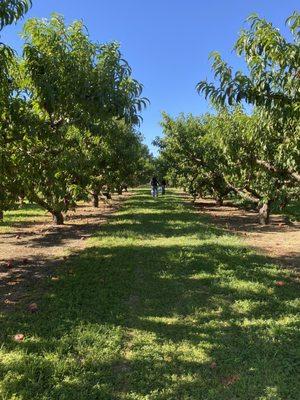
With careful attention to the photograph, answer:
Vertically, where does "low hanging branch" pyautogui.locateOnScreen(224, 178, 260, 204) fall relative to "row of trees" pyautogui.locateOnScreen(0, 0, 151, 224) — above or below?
below

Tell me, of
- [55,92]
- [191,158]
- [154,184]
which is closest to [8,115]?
[55,92]

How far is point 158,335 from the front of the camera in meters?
5.73

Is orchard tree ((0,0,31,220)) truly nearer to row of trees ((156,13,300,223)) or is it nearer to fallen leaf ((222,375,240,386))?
row of trees ((156,13,300,223))

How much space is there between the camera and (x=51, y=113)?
883cm

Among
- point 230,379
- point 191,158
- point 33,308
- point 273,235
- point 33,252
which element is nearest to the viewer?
point 230,379

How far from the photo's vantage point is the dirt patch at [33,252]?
796 cm

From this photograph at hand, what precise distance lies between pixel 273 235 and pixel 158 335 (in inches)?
406

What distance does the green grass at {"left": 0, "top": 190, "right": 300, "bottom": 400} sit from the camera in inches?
175

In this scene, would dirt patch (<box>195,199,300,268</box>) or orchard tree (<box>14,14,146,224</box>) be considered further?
dirt patch (<box>195,199,300,268</box>)

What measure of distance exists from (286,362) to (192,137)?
68.4ft

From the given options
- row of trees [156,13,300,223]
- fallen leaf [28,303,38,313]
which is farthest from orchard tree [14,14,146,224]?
fallen leaf [28,303,38,313]

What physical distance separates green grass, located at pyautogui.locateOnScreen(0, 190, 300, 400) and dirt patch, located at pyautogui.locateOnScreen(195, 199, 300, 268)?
55.8 inches

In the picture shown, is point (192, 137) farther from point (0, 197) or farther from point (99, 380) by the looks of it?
point (99, 380)

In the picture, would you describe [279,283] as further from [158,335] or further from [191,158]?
[191,158]
